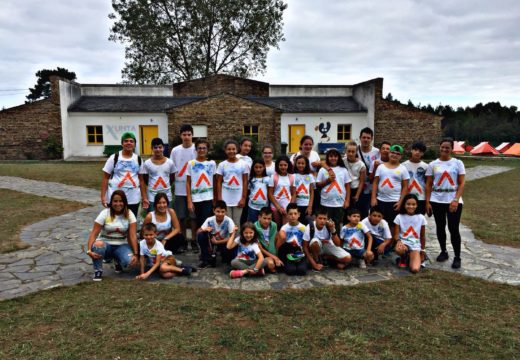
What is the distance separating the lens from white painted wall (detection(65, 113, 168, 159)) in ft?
72.0

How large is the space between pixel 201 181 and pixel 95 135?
759 inches

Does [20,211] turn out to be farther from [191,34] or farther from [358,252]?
[191,34]

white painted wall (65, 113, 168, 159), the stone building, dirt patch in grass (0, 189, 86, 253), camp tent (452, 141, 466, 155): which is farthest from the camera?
camp tent (452, 141, 466, 155)

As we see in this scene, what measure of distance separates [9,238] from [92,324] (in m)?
3.68

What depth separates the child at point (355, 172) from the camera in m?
5.14

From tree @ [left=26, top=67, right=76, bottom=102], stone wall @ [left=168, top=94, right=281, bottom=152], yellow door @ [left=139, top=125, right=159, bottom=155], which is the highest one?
tree @ [left=26, top=67, right=76, bottom=102]

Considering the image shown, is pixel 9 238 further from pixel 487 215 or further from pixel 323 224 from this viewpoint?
pixel 487 215

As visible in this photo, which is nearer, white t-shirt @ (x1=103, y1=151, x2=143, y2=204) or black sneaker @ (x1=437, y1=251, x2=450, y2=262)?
white t-shirt @ (x1=103, y1=151, x2=143, y2=204)

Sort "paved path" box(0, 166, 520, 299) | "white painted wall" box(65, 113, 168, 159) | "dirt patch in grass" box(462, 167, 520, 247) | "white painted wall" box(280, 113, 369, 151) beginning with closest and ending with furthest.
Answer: "paved path" box(0, 166, 520, 299)
"dirt patch in grass" box(462, 167, 520, 247)
"white painted wall" box(65, 113, 168, 159)
"white painted wall" box(280, 113, 369, 151)

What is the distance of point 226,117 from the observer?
21.9 m

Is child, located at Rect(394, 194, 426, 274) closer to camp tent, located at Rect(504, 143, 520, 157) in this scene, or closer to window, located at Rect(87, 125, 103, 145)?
window, located at Rect(87, 125, 103, 145)

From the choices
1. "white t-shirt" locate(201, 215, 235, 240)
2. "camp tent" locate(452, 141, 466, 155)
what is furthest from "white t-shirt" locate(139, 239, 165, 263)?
"camp tent" locate(452, 141, 466, 155)

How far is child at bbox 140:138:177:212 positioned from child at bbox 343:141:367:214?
7.62 feet

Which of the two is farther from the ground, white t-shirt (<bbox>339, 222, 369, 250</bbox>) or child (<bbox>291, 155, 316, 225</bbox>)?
child (<bbox>291, 155, 316, 225</bbox>)
